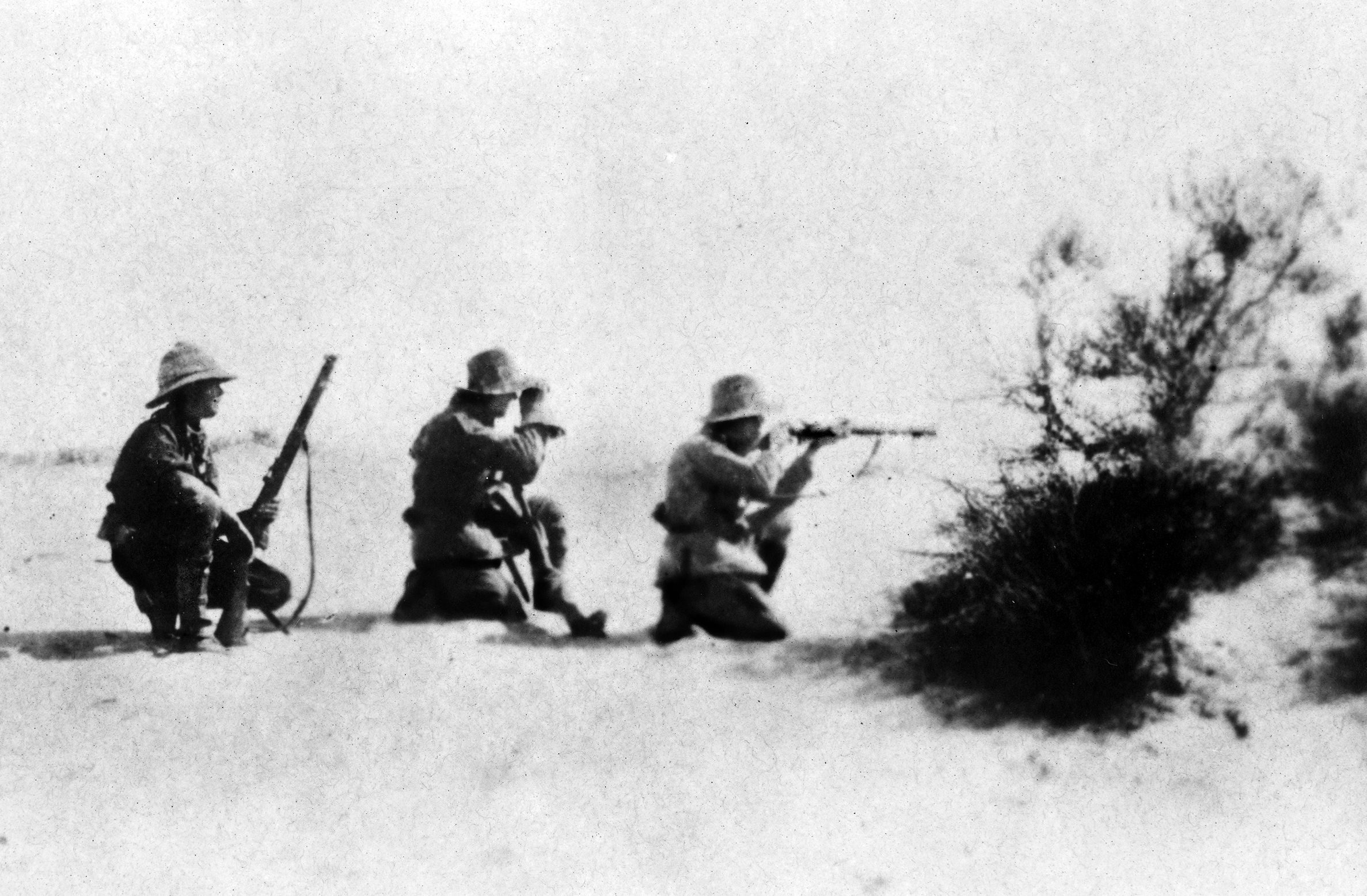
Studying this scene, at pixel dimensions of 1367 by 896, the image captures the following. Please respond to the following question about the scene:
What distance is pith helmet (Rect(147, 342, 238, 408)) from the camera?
6.16 meters

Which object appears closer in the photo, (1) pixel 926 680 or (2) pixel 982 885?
(2) pixel 982 885

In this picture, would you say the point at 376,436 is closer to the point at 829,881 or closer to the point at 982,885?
the point at 829,881

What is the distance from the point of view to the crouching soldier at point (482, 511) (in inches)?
256

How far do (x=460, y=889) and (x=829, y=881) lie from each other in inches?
56.9

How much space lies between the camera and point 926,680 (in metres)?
5.86

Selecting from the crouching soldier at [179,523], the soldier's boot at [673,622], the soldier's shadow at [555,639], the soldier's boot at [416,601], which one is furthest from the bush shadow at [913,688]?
the crouching soldier at [179,523]

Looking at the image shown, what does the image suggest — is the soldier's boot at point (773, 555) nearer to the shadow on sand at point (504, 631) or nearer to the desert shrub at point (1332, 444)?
the shadow on sand at point (504, 631)

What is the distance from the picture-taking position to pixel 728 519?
6336 mm

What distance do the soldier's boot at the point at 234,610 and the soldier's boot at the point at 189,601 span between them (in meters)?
0.10

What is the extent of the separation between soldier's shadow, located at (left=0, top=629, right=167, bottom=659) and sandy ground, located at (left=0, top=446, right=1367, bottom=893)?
22 millimetres

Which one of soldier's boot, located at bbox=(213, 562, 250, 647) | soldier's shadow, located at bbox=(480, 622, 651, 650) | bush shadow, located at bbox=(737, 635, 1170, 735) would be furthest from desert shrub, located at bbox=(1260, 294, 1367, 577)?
soldier's boot, located at bbox=(213, 562, 250, 647)

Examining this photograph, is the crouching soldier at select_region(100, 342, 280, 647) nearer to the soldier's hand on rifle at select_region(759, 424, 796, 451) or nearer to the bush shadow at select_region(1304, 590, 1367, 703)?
the soldier's hand on rifle at select_region(759, 424, 796, 451)

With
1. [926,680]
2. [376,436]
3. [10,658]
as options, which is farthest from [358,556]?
[926,680]

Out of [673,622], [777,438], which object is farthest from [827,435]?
[673,622]
